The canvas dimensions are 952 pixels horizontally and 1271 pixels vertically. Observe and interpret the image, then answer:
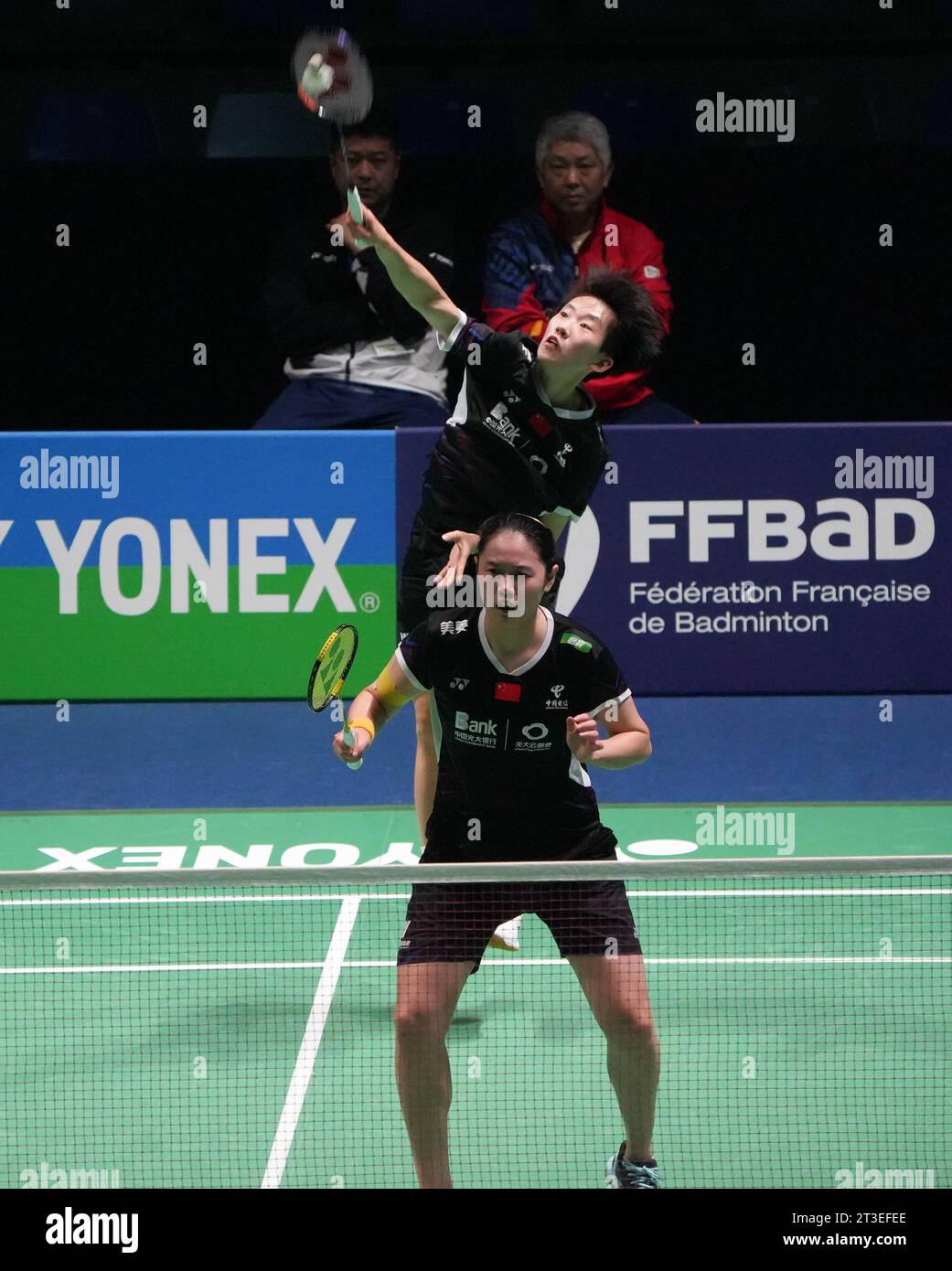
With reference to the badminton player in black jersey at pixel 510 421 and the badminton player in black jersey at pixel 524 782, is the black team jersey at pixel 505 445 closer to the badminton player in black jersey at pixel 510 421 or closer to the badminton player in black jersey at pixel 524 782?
the badminton player in black jersey at pixel 510 421

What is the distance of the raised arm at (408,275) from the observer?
5.73 metres

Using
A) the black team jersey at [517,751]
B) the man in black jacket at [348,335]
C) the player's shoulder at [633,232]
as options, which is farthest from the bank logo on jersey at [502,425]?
the player's shoulder at [633,232]

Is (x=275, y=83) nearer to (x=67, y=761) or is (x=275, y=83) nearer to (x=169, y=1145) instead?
(x=67, y=761)

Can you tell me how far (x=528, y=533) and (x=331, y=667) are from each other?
947 mm

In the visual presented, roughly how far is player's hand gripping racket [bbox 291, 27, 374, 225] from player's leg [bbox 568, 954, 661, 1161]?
2.84 meters

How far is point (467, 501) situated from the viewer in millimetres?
6359

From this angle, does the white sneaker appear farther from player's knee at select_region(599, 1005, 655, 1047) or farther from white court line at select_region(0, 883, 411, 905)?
player's knee at select_region(599, 1005, 655, 1047)

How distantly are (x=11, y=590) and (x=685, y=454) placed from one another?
3.37 meters

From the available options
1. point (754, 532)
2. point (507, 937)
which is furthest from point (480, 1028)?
point (754, 532)

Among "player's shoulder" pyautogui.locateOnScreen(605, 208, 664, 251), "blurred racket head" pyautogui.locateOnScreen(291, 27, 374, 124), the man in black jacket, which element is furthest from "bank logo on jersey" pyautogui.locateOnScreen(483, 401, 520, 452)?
"player's shoulder" pyautogui.locateOnScreen(605, 208, 664, 251)

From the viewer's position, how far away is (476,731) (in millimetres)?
4633

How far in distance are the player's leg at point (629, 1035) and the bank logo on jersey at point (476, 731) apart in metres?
0.60

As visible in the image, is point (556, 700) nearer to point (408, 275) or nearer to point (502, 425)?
point (502, 425)

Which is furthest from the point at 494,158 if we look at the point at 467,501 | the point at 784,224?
the point at 467,501
